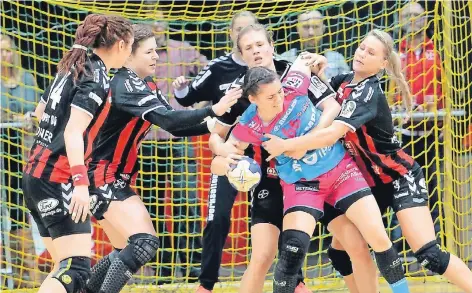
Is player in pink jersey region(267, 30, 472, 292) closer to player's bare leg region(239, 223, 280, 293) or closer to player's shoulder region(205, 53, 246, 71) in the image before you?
player's bare leg region(239, 223, 280, 293)

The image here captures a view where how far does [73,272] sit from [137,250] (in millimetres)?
545

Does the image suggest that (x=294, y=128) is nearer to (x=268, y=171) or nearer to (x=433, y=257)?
(x=268, y=171)

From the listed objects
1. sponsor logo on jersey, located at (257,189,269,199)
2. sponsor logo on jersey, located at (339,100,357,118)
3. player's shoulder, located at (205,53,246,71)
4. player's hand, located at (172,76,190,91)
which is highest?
player's shoulder, located at (205,53,246,71)

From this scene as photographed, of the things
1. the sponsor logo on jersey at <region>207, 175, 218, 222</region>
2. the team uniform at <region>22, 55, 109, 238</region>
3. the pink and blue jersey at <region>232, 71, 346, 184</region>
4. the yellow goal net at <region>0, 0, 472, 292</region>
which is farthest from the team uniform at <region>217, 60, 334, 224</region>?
the yellow goal net at <region>0, 0, 472, 292</region>

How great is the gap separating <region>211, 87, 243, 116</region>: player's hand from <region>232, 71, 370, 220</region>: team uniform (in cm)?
28

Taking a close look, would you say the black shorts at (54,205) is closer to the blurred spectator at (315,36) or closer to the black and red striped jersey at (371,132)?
the black and red striped jersey at (371,132)

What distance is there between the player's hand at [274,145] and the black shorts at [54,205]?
1.08 m

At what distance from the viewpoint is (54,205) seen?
16.9 feet

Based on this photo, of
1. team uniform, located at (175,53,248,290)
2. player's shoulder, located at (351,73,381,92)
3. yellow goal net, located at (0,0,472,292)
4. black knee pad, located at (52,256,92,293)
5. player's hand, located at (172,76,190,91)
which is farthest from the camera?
yellow goal net, located at (0,0,472,292)

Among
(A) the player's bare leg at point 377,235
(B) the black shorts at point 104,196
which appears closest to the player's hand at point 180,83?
(B) the black shorts at point 104,196

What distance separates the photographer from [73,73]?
5207 mm

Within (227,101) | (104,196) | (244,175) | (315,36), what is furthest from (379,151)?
(315,36)

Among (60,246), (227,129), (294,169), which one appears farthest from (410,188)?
(60,246)

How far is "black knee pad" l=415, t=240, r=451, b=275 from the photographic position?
5766mm
